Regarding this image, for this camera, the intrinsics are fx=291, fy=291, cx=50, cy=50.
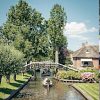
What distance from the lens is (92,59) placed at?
87.8 meters

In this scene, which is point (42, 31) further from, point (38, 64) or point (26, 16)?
point (38, 64)

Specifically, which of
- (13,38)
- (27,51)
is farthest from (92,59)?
(13,38)

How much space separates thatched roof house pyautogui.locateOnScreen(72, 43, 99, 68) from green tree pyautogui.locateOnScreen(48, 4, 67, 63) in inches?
240

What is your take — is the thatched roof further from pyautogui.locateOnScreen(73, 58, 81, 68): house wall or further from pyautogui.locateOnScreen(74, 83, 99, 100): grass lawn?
pyautogui.locateOnScreen(74, 83, 99, 100): grass lawn

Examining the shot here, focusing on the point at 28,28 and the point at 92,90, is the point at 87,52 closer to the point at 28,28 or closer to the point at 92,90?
the point at 28,28

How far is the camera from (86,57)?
8744 centimetres

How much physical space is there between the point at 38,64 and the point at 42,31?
1448 centimetres

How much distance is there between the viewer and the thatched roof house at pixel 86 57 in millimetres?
87562

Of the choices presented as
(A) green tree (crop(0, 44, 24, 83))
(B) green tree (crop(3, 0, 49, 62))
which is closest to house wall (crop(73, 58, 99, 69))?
(B) green tree (crop(3, 0, 49, 62))

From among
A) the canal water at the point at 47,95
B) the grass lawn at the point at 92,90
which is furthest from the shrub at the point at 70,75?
the canal water at the point at 47,95

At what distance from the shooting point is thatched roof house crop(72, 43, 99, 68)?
8756cm

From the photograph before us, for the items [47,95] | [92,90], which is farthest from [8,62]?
[92,90]

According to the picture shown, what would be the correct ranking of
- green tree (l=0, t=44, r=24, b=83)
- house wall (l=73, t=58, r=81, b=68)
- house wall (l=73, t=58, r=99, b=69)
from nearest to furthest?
1. green tree (l=0, t=44, r=24, b=83)
2. house wall (l=73, t=58, r=99, b=69)
3. house wall (l=73, t=58, r=81, b=68)

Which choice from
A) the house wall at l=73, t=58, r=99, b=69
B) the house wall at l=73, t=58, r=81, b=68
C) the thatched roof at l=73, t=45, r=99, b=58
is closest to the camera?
the thatched roof at l=73, t=45, r=99, b=58
